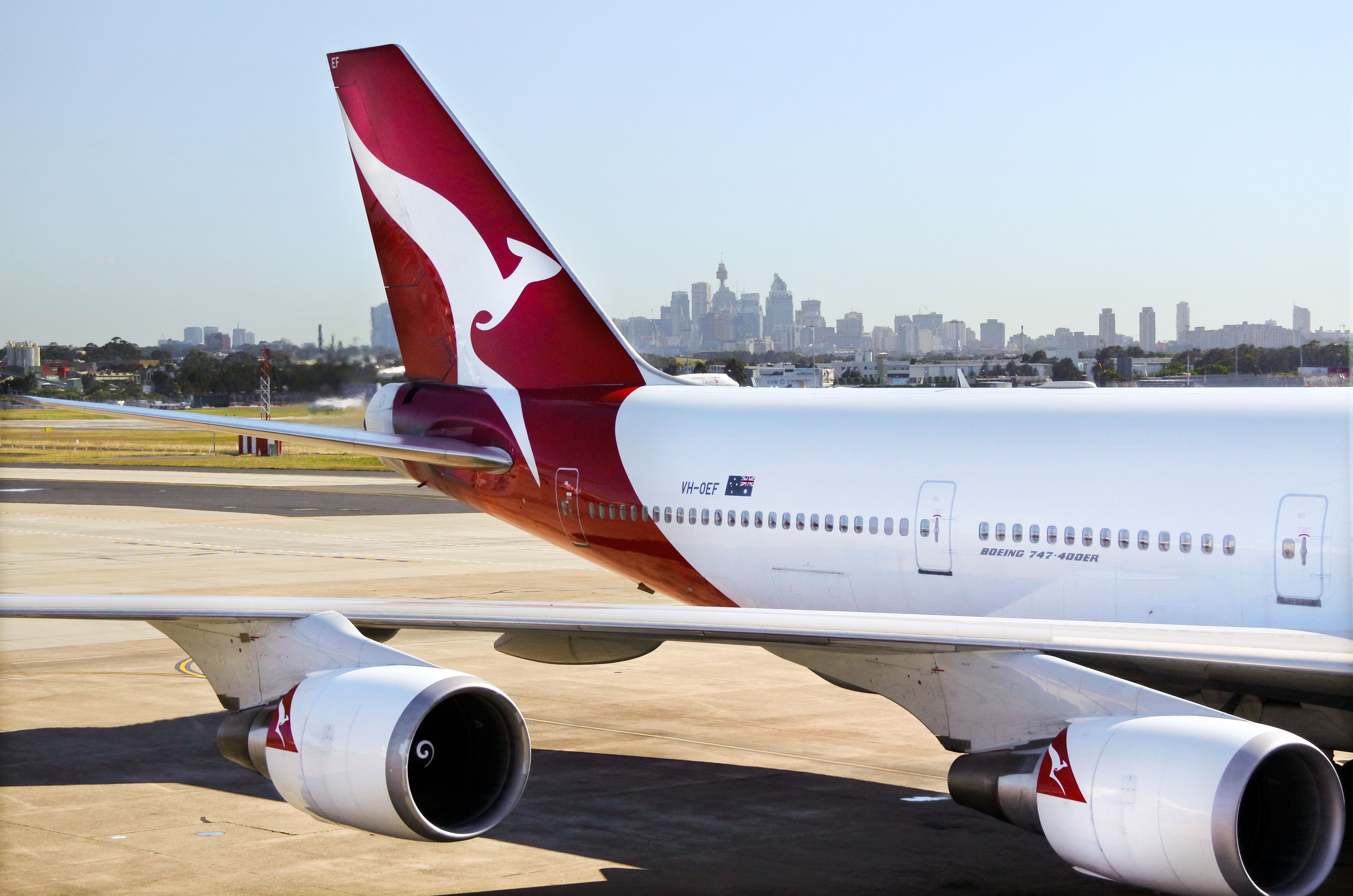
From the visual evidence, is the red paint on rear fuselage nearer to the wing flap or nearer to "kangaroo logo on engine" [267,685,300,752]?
the wing flap

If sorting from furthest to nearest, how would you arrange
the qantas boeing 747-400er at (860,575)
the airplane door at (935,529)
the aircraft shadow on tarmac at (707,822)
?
the airplane door at (935,529)
the aircraft shadow on tarmac at (707,822)
the qantas boeing 747-400er at (860,575)

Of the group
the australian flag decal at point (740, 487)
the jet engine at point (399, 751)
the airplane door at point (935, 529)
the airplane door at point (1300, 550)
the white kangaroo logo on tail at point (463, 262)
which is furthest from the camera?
the white kangaroo logo on tail at point (463, 262)

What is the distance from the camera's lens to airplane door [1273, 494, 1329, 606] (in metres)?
11.2

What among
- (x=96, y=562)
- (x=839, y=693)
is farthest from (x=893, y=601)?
(x=96, y=562)

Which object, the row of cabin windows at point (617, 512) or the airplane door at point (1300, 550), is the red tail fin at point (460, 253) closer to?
the row of cabin windows at point (617, 512)

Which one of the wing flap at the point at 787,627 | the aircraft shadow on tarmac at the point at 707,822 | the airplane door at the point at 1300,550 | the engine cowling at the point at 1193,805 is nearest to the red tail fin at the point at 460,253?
the aircraft shadow on tarmac at the point at 707,822

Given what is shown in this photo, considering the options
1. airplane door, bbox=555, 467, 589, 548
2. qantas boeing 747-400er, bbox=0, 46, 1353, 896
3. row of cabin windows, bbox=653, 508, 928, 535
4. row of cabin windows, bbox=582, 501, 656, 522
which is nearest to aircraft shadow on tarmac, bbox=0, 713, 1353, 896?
qantas boeing 747-400er, bbox=0, 46, 1353, 896

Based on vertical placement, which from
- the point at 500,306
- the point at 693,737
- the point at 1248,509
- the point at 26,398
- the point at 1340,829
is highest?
the point at 500,306

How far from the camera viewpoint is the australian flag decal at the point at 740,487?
15.4 m

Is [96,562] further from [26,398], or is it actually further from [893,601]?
[893,601]

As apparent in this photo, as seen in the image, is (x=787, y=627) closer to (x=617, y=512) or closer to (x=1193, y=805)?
(x=1193, y=805)

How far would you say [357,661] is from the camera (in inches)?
392

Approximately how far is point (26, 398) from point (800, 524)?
24.6 ft

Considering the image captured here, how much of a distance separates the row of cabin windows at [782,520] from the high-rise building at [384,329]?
4.71 m
